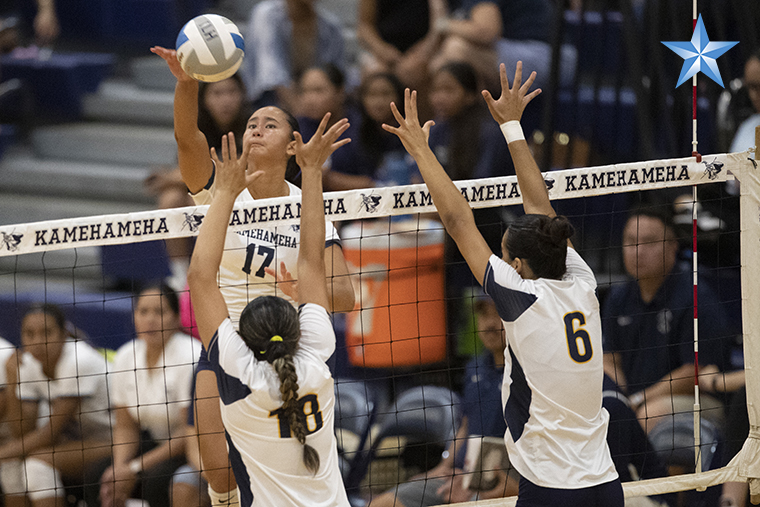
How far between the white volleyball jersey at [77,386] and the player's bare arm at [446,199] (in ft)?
10.3

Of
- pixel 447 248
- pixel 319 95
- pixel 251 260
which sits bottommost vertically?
pixel 251 260

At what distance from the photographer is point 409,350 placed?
19.6 ft

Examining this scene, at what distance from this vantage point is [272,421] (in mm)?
2875

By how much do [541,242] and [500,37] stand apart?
13.2 ft

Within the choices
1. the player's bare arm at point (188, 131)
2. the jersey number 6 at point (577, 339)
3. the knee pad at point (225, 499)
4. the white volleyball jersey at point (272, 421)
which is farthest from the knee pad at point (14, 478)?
the jersey number 6 at point (577, 339)

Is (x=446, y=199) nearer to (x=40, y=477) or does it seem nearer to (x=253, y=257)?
(x=253, y=257)

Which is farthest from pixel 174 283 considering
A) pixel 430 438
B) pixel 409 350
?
pixel 430 438

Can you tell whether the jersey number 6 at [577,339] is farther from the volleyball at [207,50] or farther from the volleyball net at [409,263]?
the volleyball at [207,50]

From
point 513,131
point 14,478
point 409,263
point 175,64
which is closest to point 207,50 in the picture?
point 175,64

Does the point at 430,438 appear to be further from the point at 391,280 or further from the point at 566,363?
the point at 566,363

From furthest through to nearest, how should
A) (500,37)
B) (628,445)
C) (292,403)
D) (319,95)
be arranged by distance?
(500,37)
(319,95)
(628,445)
(292,403)

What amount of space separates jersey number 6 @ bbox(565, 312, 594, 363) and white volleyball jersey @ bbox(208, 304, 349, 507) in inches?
35.5

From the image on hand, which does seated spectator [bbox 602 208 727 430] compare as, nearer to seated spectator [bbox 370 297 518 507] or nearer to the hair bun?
seated spectator [bbox 370 297 518 507]

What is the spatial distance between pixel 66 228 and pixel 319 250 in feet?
4.26
